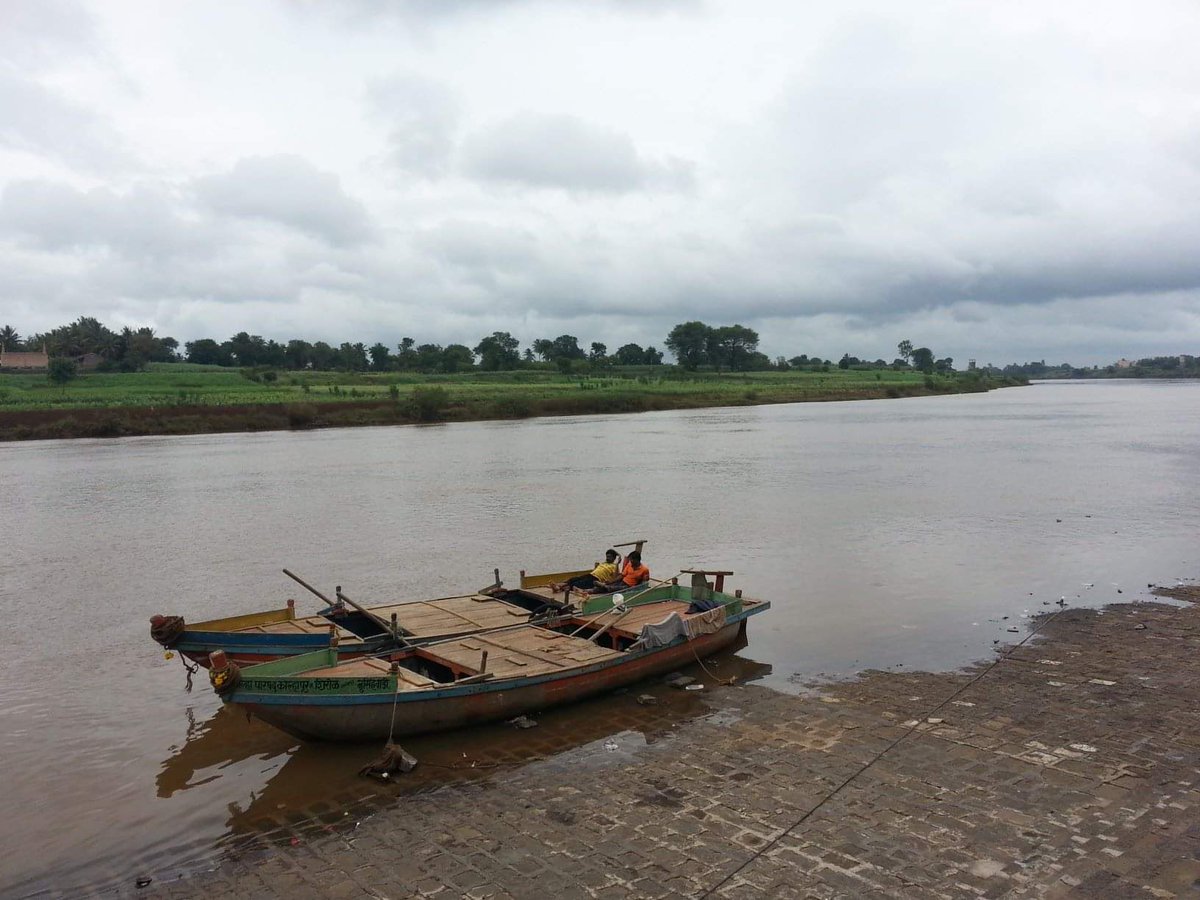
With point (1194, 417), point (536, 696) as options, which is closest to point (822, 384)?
point (1194, 417)

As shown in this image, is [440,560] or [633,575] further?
[440,560]

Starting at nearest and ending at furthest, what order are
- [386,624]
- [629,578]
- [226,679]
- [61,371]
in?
[226,679] → [386,624] → [629,578] → [61,371]

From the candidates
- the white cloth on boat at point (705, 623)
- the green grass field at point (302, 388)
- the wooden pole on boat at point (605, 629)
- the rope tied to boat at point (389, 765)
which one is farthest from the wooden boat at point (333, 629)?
the green grass field at point (302, 388)

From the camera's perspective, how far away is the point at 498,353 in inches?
5305

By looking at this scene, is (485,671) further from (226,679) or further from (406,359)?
(406,359)

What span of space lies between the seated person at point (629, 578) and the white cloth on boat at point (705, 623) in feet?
7.14

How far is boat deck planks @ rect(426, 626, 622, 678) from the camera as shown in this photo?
1131cm

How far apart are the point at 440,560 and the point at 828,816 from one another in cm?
1464

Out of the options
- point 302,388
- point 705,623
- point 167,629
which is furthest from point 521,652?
point 302,388

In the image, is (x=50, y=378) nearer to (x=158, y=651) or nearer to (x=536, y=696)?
(x=158, y=651)

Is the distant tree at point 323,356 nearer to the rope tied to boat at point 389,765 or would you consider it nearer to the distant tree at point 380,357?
the distant tree at point 380,357

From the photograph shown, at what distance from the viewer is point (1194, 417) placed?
2805 inches

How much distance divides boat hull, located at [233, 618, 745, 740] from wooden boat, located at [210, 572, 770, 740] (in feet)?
0.04

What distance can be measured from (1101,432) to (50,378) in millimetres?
87874
